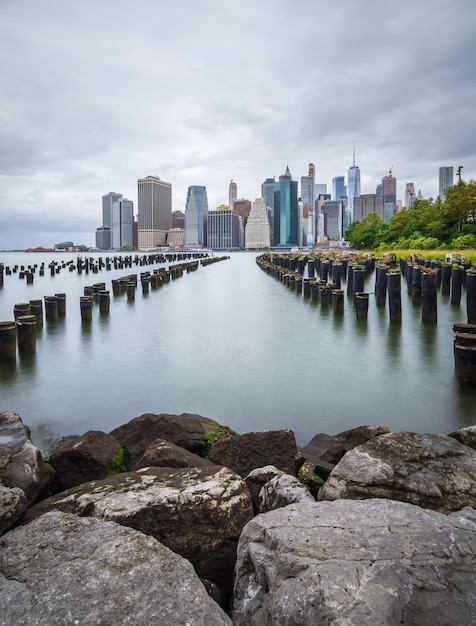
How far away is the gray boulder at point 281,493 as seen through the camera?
3.07 meters

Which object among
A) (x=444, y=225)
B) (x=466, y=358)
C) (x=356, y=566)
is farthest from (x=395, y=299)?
(x=444, y=225)

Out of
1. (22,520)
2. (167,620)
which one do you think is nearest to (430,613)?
(167,620)

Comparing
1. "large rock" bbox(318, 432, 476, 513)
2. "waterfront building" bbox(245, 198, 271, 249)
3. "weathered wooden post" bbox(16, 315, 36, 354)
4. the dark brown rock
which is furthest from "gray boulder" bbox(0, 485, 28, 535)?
"waterfront building" bbox(245, 198, 271, 249)

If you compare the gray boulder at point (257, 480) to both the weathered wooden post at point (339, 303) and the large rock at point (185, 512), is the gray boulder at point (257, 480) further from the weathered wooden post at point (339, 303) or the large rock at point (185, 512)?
the weathered wooden post at point (339, 303)

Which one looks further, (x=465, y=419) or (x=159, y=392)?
(x=159, y=392)

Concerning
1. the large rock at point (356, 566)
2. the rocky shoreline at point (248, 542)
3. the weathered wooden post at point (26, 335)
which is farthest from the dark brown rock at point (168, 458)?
the weathered wooden post at point (26, 335)

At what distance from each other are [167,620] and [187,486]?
118 cm

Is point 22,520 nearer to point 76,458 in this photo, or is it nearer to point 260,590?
point 76,458

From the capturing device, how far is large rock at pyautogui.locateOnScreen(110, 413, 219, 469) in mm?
4949

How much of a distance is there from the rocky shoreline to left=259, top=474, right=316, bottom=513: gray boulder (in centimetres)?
1

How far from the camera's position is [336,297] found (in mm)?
15977

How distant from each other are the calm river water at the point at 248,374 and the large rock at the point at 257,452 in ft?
5.96

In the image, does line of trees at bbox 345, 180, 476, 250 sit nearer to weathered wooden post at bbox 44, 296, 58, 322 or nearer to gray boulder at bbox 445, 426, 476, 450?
weathered wooden post at bbox 44, 296, 58, 322

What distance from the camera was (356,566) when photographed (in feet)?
7.00
